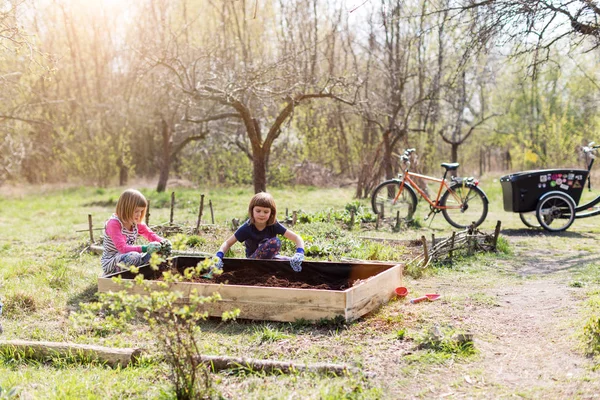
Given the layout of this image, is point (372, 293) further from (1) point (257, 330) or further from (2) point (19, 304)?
(2) point (19, 304)

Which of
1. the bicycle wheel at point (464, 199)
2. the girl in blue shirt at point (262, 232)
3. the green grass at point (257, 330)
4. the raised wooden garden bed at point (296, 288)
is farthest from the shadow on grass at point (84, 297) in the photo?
the bicycle wheel at point (464, 199)

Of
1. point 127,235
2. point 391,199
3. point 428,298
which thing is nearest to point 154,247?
point 127,235

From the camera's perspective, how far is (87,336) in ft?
14.6

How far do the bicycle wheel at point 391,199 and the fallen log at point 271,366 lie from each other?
7.36 m

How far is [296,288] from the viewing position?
4.82 metres

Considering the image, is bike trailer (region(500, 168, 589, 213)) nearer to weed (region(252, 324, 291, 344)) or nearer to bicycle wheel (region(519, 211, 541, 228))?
bicycle wheel (region(519, 211, 541, 228))

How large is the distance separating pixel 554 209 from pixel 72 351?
8224 mm

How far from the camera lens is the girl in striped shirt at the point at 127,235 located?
566 cm

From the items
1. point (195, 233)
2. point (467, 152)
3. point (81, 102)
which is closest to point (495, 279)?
point (195, 233)

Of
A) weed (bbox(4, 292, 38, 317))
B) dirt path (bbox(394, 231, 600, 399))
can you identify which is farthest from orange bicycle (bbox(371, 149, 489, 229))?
weed (bbox(4, 292, 38, 317))

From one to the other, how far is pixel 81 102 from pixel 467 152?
62.7 feet

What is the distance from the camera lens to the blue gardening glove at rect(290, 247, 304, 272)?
5.50 meters

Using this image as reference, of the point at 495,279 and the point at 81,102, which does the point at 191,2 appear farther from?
the point at 495,279

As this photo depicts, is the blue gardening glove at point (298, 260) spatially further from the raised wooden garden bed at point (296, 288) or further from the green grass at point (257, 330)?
the green grass at point (257, 330)
